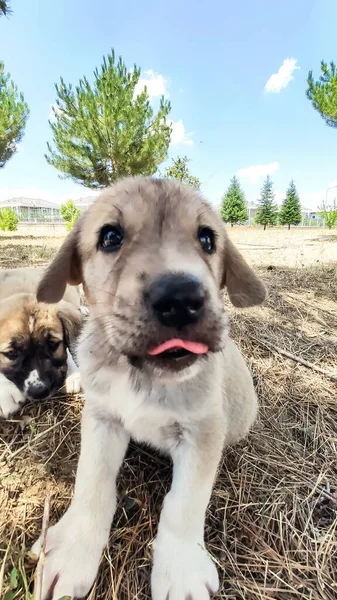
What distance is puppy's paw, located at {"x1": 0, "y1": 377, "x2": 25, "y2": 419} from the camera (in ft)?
9.11

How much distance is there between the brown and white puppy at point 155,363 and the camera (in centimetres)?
151

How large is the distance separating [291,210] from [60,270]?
68.2 m

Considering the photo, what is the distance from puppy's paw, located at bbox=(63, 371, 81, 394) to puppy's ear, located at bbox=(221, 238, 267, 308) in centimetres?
147

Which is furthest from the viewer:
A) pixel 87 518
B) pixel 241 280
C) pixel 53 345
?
pixel 53 345

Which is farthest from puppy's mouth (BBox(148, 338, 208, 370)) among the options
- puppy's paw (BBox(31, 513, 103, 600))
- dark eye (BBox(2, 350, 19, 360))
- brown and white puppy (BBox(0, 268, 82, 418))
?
dark eye (BBox(2, 350, 19, 360))

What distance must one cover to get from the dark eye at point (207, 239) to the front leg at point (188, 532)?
0.95 m

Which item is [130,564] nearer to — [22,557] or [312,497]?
[22,557]

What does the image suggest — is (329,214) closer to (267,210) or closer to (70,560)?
(70,560)

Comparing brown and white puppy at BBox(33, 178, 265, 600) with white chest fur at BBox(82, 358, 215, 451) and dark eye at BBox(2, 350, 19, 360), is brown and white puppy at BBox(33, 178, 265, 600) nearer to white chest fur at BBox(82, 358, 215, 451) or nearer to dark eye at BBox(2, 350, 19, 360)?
white chest fur at BBox(82, 358, 215, 451)

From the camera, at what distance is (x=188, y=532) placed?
1.70m

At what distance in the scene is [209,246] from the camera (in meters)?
2.12

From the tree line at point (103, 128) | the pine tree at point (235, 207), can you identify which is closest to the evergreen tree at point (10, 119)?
the tree line at point (103, 128)

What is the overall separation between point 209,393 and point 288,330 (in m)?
2.74

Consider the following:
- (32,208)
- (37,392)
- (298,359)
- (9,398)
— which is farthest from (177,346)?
(32,208)
